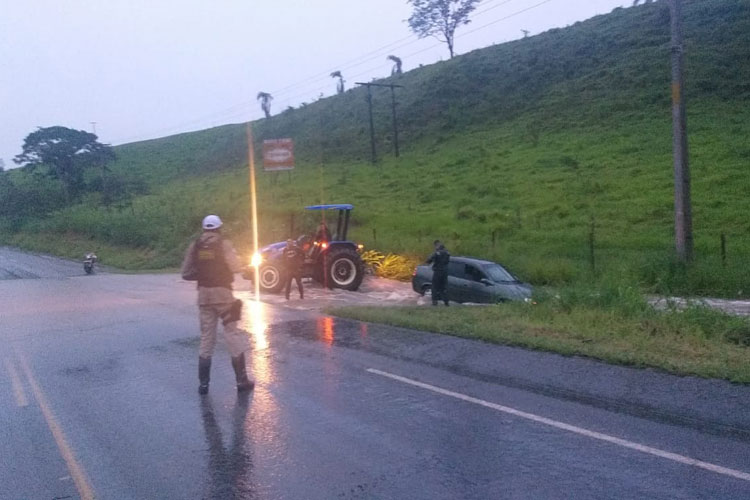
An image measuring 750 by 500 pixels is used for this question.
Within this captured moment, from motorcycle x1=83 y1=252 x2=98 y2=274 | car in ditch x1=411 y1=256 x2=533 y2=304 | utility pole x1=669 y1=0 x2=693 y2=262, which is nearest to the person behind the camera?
utility pole x1=669 y1=0 x2=693 y2=262

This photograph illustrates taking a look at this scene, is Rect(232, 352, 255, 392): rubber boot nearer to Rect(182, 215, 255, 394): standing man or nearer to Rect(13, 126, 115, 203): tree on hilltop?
Rect(182, 215, 255, 394): standing man

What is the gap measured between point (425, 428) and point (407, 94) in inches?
2409

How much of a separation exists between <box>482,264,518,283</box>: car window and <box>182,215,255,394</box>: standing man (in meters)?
11.4

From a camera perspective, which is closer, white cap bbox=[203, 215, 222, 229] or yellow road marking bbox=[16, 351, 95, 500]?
yellow road marking bbox=[16, 351, 95, 500]

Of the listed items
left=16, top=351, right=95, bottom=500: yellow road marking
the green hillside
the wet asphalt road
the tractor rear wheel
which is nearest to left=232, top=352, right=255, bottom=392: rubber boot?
the wet asphalt road

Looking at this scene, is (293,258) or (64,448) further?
(293,258)

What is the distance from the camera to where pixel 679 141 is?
1770 centimetres

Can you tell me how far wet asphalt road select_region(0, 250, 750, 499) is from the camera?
574 centimetres

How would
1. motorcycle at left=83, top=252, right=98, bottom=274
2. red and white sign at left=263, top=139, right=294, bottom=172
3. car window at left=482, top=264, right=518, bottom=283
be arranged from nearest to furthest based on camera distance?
car window at left=482, top=264, right=518, bottom=283
motorcycle at left=83, top=252, right=98, bottom=274
red and white sign at left=263, top=139, right=294, bottom=172

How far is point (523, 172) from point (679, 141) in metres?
21.1

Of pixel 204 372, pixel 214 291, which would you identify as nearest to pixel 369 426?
pixel 204 372

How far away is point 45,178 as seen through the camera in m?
64.6

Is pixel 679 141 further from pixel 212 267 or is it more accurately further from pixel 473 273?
pixel 212 267

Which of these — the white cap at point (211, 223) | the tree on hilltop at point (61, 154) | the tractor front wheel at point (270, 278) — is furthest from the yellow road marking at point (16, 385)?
the tree on hilltop at point (61, 154)
